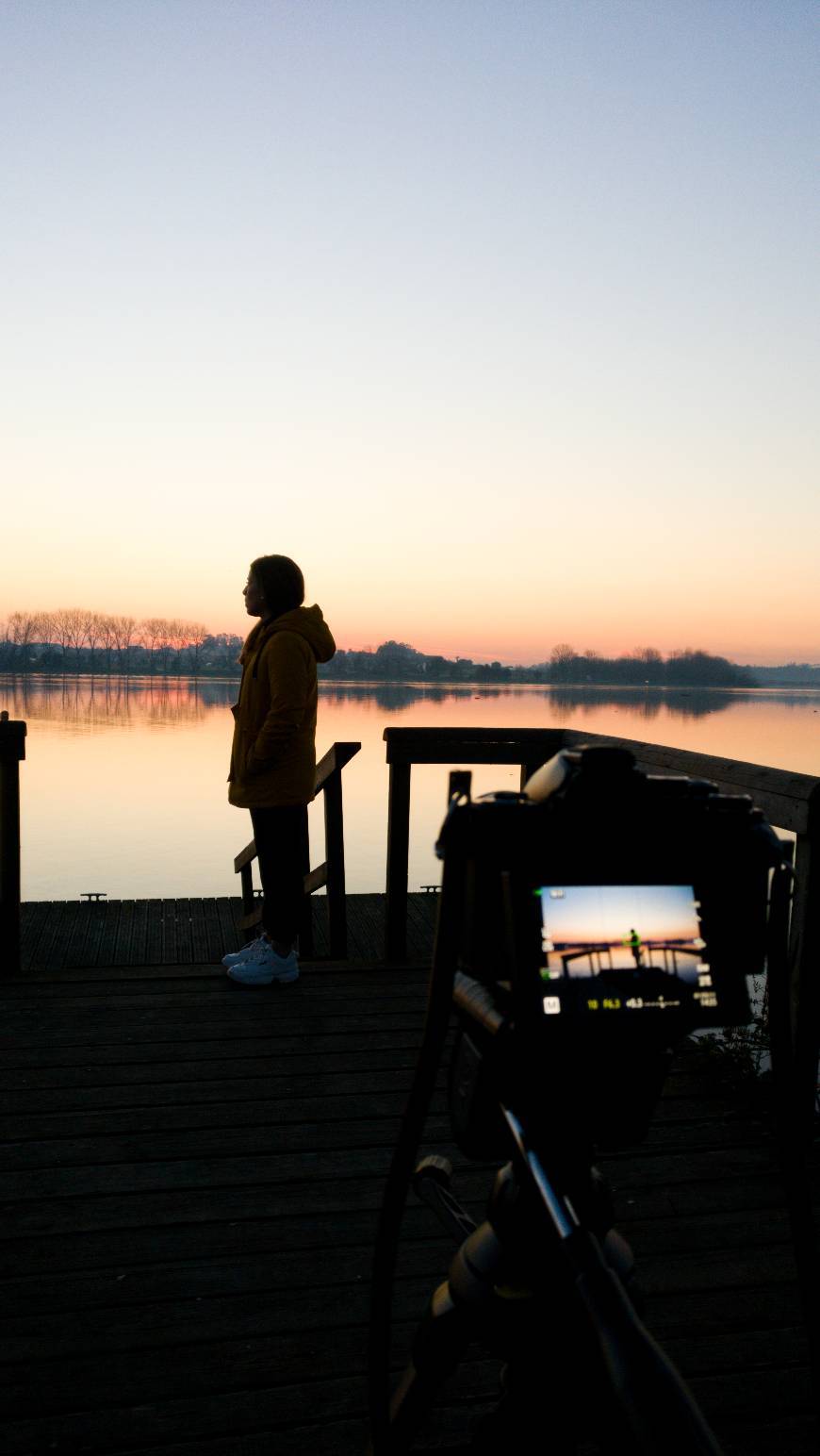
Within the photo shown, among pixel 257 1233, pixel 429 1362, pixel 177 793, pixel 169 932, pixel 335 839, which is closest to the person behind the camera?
pixel 429 1362

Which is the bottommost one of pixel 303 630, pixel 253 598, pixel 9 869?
pixel 9 869

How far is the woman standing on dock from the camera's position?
3432 millimetres

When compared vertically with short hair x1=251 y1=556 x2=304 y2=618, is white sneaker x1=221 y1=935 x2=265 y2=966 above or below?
below

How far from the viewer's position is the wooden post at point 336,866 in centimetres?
437

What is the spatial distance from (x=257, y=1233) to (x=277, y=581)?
220 centimetres

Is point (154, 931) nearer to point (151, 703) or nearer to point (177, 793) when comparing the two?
point (177, 793)

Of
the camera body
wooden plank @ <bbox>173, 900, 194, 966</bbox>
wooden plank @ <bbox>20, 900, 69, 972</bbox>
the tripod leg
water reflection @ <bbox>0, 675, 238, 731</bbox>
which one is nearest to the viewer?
the camera body

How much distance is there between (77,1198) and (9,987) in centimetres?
163

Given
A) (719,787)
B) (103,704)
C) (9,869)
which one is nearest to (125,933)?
(9,869)

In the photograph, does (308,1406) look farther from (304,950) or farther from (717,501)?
(717,501)

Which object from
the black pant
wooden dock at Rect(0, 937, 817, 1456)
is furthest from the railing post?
the black pant

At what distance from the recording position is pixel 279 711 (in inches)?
135

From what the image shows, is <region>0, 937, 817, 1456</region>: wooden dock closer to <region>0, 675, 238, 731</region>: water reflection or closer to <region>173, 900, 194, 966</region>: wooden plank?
<region>173, 900, 194, 966</region>: wooden plank

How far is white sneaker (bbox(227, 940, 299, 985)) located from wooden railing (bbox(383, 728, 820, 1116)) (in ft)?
1.78
